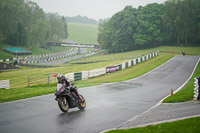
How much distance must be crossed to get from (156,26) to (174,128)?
84.4 metres

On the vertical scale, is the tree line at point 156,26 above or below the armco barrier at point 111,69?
above

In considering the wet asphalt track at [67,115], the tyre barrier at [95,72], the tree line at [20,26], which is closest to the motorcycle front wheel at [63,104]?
the wet asphalt track at [67,115]

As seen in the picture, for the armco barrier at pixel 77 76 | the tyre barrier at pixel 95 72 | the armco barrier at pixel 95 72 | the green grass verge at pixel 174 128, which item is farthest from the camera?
the armco barrier at pixel 95 72

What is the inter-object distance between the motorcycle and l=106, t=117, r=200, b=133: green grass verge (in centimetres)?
402

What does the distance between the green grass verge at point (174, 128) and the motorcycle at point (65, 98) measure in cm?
402

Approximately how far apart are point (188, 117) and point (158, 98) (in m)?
7.73

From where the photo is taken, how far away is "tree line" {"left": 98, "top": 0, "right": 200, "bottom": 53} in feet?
292

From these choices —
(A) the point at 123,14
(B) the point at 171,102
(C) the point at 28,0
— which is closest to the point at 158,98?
(B) the point at 171,102

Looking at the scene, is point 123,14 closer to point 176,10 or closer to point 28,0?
point 176,10

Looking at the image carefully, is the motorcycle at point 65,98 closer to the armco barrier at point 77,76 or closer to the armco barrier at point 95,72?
the armco barrier at point 77,76

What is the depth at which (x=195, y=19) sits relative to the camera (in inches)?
3484

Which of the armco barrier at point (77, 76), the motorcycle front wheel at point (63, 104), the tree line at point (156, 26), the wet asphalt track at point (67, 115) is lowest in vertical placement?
the armco barrier at point (77, 76)

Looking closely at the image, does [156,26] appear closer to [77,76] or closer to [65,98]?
[77,76]

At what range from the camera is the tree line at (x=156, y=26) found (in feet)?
292
